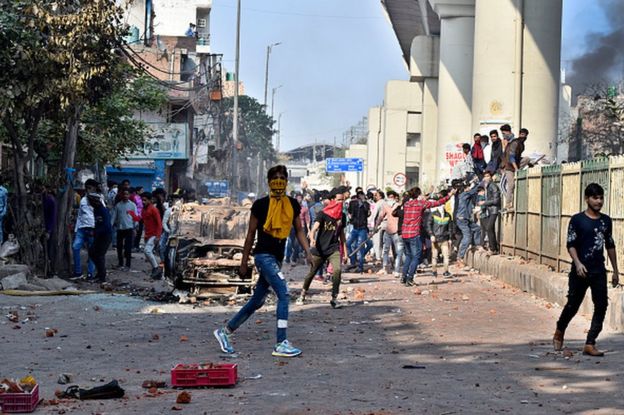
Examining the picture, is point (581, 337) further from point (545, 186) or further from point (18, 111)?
point (18, 111)

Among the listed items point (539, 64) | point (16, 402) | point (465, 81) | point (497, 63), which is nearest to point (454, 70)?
point (465, 81)

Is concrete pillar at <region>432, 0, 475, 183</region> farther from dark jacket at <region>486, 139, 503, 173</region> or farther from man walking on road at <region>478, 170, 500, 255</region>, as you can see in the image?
man walking on road at <region>478, 170, 500, 255</region>

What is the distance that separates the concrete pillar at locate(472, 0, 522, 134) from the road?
14559 millimetres

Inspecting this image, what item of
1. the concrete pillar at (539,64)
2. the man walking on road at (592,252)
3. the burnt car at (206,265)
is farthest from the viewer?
the concrete pillar at (539,64)

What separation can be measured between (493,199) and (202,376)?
16.3 meters

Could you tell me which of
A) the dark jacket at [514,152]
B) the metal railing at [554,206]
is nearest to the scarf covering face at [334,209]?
the metal railing at [554,206]

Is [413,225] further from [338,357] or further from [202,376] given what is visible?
[202,376]

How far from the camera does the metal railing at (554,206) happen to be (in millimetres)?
14141

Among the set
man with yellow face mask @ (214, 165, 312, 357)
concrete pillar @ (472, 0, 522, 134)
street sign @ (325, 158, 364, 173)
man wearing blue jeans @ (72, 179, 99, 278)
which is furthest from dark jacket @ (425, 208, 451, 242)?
street sign @ (325, 158, 364, 173)

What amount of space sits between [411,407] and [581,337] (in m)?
5.16

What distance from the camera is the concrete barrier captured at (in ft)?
43.2

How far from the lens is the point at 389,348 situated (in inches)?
456

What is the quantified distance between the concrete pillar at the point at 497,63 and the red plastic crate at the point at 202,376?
23.1 m

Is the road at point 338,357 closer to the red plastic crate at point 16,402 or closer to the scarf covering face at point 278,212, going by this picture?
the red plastic crate at point 16,402
